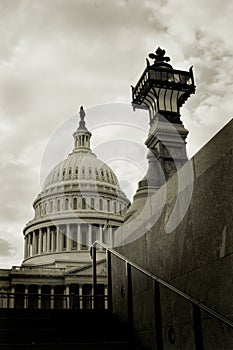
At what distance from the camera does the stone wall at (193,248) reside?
16.1ft

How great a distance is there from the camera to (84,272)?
56.4 m

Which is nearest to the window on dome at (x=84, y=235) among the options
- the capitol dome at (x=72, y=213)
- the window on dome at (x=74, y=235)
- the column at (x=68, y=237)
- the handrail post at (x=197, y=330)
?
the capitol dome at (x=72, y=213)

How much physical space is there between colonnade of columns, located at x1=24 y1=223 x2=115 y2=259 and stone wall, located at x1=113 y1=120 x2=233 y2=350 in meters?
61.2

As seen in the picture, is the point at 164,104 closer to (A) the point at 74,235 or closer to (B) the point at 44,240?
(A) the point at 74,235

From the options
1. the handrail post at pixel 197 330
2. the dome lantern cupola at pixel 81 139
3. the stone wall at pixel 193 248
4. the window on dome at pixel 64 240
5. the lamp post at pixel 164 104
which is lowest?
the handrail post at pixel 197 330

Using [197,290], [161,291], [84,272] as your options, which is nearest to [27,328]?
[161,291]

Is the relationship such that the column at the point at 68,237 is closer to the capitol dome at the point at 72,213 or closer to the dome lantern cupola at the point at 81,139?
the capitol dome at the point at 72,213

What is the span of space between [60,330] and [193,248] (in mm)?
2134

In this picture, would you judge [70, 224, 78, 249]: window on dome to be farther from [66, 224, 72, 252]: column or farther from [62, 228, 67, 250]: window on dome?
[62, 228, 67, 250]: window on dome

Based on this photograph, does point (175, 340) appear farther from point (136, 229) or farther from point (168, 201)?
point (136, 229)

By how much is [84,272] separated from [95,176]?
726 inches

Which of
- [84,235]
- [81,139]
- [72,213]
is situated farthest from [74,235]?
[81,139]

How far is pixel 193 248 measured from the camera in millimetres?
5582

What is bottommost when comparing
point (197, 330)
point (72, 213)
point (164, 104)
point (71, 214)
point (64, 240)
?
point (197, 330)
